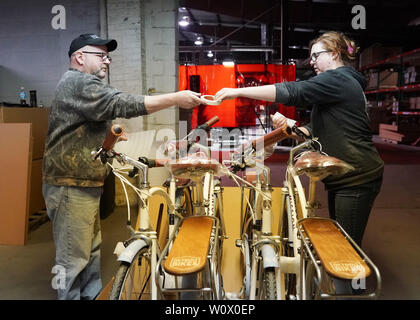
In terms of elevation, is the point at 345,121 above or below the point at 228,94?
below

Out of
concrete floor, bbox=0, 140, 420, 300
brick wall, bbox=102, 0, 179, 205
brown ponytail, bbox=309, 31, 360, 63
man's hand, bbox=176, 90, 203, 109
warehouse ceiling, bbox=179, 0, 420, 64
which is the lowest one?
concrete floor, bbox=0, 140, 420, 300

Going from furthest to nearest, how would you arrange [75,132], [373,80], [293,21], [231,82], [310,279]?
1. [373,80]
2. [293,21]
3. [231,82]
4. [75,132]
5. [310,279]

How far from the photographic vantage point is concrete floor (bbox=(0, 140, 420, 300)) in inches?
110

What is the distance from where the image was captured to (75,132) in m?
2.12

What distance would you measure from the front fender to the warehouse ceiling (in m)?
6.61

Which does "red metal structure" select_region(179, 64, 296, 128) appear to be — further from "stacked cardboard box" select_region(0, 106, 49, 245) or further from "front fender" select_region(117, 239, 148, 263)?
"front fender" select_region(117, 239, 148, 263)

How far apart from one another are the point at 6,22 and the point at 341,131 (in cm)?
471

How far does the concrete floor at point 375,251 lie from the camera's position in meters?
2.79

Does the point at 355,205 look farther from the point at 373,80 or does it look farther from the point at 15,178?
the point at 373,80

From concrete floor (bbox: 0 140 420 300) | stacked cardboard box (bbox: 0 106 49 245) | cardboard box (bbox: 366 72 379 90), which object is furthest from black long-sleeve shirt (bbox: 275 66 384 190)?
cardboard box (bbox: 366 72 379 90)

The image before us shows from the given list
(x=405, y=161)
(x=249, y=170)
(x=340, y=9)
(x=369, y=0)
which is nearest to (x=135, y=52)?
(x=249, y=170)

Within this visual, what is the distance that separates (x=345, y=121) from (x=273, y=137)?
0.37 metres

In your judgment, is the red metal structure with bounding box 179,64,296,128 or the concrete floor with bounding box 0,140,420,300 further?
the red metal structure with bounding box 179,64,296,128

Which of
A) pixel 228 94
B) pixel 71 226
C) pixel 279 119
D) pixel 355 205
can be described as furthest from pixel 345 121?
pixel 71 226
